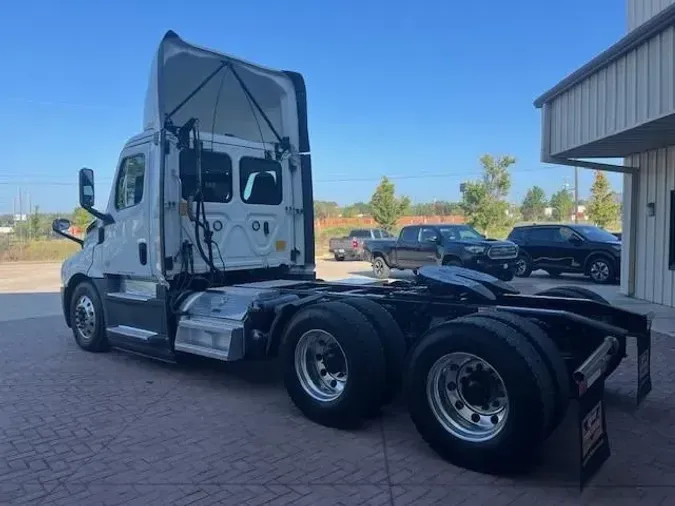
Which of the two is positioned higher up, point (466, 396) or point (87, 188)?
point (87, 188)

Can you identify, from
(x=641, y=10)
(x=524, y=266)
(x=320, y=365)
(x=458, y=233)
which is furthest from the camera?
(x=524, y=266)

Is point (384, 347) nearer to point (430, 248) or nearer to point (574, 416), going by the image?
point (574, 416)

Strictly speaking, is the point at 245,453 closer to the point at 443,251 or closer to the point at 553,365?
the point at 553,365

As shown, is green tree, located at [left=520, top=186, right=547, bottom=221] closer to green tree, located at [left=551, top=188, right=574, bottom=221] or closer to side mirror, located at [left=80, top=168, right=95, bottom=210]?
green tree, located at [left=551, top=188, right=574, bottom=221]

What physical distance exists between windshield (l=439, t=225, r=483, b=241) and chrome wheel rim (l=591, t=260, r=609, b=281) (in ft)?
10.8

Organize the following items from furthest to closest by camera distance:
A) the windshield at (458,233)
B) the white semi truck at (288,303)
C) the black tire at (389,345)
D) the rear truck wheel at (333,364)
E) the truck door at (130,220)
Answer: the windshield at (458,233) < the truck door at (130,220) < the black tire at (389,345) < the rear truck wheel at (333,364) < the white semi truck at (288,303)

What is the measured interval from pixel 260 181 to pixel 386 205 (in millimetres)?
38613

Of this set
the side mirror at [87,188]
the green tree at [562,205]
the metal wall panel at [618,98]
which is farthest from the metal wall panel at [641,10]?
the green tree at [562,205]

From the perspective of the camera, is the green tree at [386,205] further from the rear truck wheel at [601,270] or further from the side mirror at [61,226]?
the side mirror at [61,226]

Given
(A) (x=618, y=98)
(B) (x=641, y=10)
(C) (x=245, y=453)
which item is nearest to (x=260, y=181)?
(C) (x=245, y=453)

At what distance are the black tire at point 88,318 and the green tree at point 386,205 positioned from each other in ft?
126

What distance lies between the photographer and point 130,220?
24.3 ft

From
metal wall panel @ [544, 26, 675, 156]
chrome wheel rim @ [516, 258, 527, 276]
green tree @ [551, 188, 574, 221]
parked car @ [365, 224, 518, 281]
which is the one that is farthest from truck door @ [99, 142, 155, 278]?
green tree @ [551, 188, 574, 221]

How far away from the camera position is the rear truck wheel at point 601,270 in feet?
54.7
